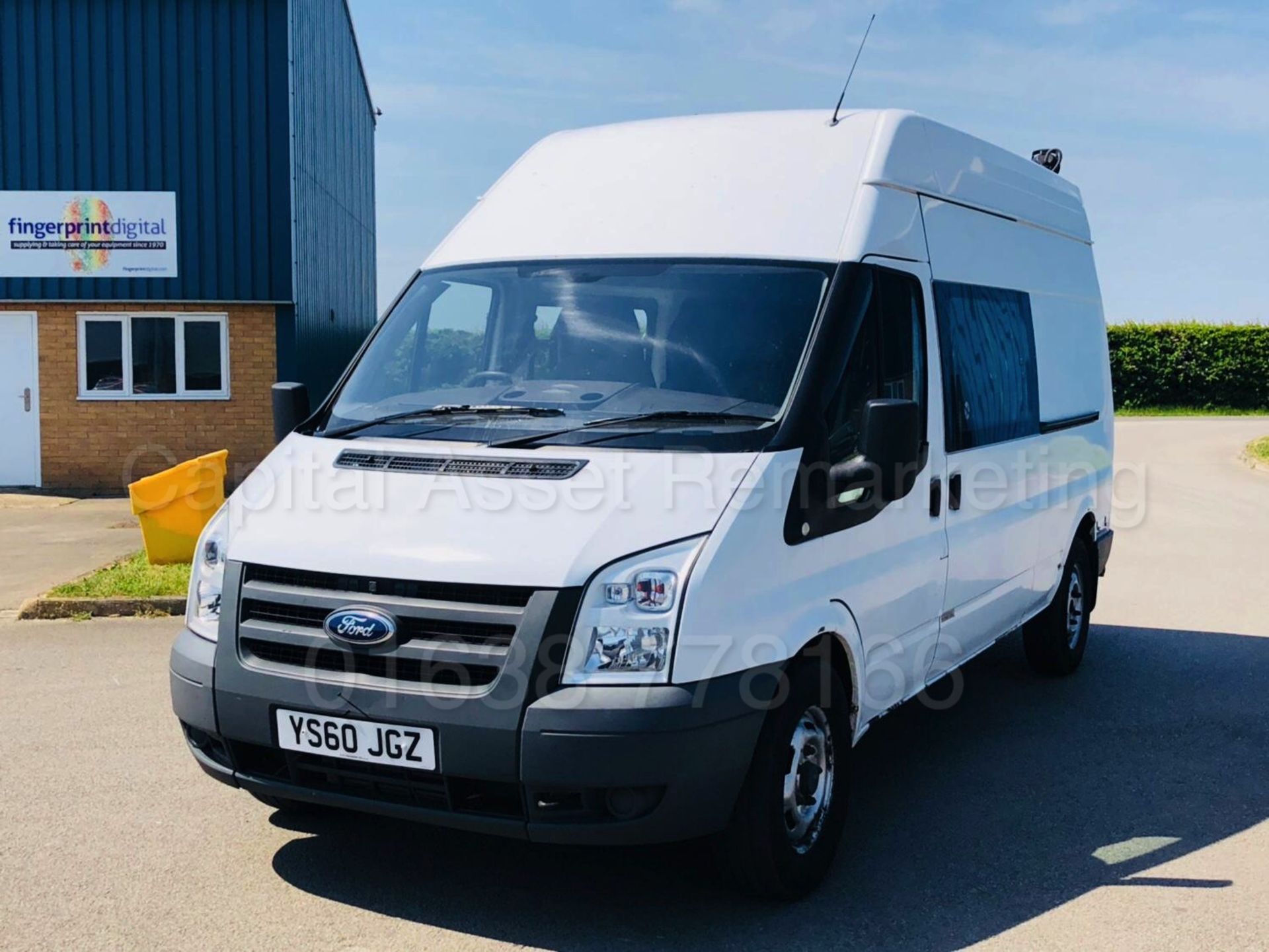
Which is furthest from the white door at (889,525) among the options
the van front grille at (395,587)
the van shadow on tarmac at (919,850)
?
the van front grille at (395,587)

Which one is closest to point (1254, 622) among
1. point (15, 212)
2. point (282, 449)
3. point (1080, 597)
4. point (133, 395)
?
point (1080, 597)

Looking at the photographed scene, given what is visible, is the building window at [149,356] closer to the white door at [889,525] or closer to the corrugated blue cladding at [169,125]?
the corrugated blue cladding at [169,125]

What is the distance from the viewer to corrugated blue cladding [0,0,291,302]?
1748 cm

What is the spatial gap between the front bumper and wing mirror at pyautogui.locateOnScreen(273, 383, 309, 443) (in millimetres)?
1526

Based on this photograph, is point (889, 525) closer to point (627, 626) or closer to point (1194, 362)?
point (627, 626)

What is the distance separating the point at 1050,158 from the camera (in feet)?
27.6

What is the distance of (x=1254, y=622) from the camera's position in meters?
9.09

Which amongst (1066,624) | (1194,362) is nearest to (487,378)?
(1066,624)

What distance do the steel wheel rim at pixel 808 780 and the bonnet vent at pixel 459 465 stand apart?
42.7 inches

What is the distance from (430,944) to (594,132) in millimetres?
3364

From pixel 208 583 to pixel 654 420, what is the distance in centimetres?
154

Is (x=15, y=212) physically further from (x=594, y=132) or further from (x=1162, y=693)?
(x=1162, y=693)

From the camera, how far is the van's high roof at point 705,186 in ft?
16.6

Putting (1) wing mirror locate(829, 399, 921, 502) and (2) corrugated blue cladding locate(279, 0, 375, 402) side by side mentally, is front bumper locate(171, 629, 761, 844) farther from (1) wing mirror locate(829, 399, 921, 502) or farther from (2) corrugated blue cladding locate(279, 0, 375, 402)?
(2) corrugated blue cladding locate(279, 0, 375, 402)
